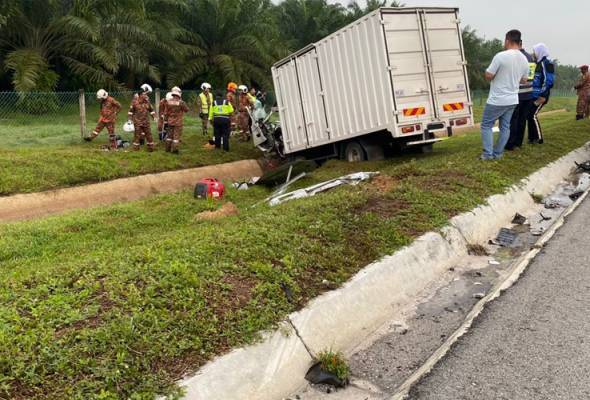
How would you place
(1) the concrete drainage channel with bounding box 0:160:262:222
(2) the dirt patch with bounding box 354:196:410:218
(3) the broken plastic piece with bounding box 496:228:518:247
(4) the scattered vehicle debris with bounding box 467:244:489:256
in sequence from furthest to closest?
(1) the concrete drainage channel with bounding box 0:160:262:222 < (3) the broken plastic piece with bounding box 496:228:518:247 < (2) the dirt patch with bounding box 354:196:410:218 < (4) the scattered vehicle debris with bounding box 467:244:489:256

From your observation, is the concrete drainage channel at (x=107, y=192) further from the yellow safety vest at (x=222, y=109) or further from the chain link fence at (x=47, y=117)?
the chain link fence at (x=47, y=117)

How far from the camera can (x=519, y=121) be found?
30.6 ft

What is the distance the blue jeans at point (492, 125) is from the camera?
26.6 ft

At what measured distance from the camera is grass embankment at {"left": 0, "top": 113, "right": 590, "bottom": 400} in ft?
8.77

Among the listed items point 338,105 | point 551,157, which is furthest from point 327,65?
point 551,157

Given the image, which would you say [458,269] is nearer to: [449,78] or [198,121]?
[449,78]

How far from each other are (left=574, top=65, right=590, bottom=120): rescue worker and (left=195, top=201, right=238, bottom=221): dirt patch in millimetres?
13039

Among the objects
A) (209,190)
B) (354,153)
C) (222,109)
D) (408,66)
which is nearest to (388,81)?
(408,66)

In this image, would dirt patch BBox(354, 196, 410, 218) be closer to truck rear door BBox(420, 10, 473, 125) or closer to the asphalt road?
the asphalt road

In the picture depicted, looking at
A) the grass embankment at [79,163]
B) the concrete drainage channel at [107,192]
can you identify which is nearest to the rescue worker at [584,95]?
the concrete drainage channel at [107,192]

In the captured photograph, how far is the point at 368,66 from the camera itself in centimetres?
991

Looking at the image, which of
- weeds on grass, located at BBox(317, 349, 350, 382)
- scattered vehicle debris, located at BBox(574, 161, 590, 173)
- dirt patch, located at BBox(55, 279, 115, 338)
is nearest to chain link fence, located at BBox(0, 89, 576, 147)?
scattered vehicle debris, located at BBox(574, 161, 590, 173)

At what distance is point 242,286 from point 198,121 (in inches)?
630

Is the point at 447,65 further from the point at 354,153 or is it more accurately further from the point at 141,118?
the point at 141,118
